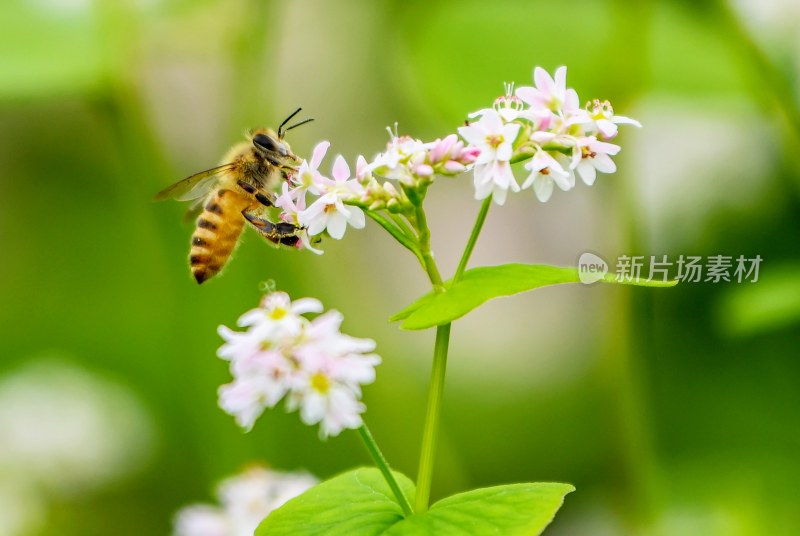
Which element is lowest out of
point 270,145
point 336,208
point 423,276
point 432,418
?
point 432,418

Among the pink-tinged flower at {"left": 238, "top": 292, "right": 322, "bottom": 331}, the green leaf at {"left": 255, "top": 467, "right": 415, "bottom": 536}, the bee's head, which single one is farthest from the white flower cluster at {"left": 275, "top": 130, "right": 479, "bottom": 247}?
the bee's head

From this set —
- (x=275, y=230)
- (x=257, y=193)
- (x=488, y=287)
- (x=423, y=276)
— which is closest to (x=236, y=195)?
(x=257, y=193)

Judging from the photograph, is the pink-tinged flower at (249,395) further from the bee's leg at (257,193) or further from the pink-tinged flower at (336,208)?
the bee's leg at (257,193)

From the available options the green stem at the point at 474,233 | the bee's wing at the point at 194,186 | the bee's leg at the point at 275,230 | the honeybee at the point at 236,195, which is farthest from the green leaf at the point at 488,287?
the bee's wing at the point at 194,186

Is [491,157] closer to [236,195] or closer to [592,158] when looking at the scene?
[592,158]

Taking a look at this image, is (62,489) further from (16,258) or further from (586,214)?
(586,214)
